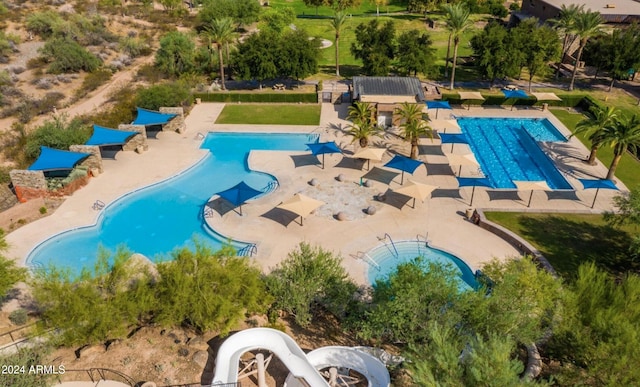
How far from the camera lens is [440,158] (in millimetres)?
40688

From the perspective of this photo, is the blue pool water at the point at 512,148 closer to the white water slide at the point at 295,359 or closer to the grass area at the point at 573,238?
the grass area at the point at 573,238


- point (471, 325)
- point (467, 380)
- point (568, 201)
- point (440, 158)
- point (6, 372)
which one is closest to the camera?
point (467, 380)

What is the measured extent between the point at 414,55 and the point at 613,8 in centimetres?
4197

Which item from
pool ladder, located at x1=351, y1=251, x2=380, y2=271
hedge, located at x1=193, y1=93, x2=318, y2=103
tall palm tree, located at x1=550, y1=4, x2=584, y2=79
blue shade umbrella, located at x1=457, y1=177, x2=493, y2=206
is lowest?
pool ladder, located at x1=351, y1=251, x2=380, y2=271

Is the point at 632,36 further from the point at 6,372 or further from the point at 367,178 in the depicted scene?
the point at 6,372

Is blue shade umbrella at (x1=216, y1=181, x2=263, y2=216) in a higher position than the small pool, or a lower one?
higher

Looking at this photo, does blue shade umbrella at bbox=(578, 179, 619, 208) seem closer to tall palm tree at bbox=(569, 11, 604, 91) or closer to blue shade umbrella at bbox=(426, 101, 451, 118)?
blue shade umbrella at bbox=(426, 101, 451, 118)

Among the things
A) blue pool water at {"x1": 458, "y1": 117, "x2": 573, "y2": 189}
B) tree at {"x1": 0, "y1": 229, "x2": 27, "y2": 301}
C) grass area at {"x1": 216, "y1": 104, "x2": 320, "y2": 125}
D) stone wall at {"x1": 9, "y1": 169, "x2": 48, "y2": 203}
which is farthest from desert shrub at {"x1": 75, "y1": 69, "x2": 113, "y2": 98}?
blue pool water at {"x1": 458, "y1": 117, "x2": 573, "y2": 189}

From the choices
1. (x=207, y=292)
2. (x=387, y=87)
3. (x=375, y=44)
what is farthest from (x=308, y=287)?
(x=375, y=44)

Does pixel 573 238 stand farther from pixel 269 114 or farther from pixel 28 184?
pixel 28 184

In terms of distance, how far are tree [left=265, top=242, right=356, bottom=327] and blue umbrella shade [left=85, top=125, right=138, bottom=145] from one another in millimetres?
23208

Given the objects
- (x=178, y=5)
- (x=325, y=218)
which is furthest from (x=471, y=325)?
(x=178, y=5)

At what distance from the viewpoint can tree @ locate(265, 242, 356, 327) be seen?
890 inches

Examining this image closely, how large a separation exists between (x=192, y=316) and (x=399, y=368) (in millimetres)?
10088
